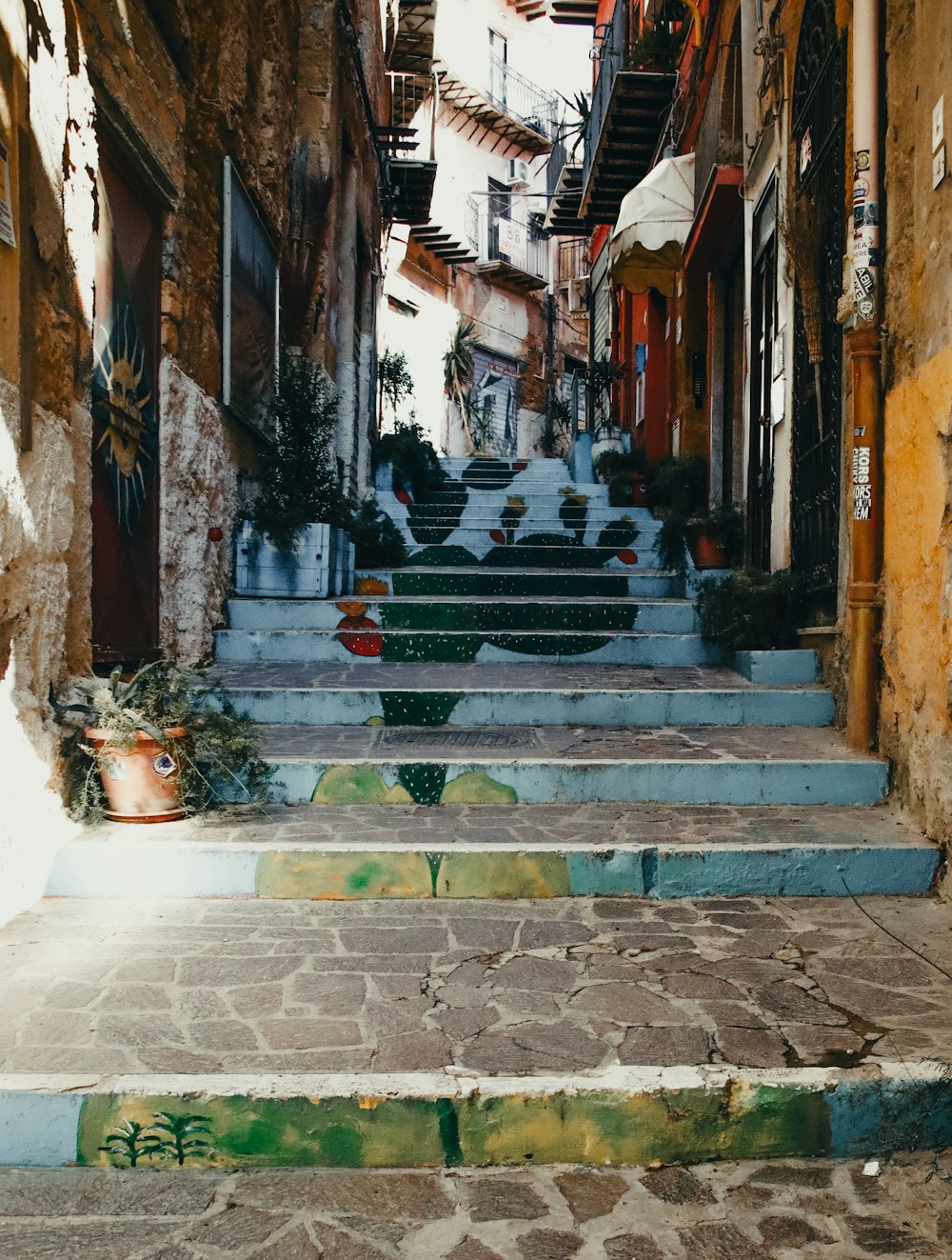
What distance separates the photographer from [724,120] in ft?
26.2

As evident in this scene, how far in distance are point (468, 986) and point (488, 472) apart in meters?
10.7

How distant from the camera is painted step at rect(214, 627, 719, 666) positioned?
601 cm

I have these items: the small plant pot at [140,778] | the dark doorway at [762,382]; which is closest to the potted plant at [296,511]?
the small plant pot at [140,778]

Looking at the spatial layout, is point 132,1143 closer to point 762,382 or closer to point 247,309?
point 247,309

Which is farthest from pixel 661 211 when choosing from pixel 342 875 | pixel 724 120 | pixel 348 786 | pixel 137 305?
pixel 342 875

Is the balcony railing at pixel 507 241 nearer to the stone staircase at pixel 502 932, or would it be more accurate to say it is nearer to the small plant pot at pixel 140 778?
the stone staircase at pixel 502 932

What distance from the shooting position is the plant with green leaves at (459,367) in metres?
22.6

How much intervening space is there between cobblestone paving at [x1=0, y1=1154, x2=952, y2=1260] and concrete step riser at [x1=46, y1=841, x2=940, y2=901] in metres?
1.37


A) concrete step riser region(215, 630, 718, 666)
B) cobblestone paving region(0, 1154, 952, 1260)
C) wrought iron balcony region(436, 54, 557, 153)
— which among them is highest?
wrought iron balcony region(436, 54, 557, 153)

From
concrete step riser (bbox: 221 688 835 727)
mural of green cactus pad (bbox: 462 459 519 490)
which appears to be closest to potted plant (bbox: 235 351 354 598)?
concrete step riser (bbox: 221 688 835 727)

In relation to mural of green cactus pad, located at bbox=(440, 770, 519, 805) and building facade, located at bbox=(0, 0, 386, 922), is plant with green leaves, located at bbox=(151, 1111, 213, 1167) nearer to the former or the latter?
building facade, located at bbox=(0, 0, 386, 922)

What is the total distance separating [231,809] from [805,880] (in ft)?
7.53

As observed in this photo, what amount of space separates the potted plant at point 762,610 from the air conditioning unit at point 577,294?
2488 cm

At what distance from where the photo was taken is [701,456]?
934cm
